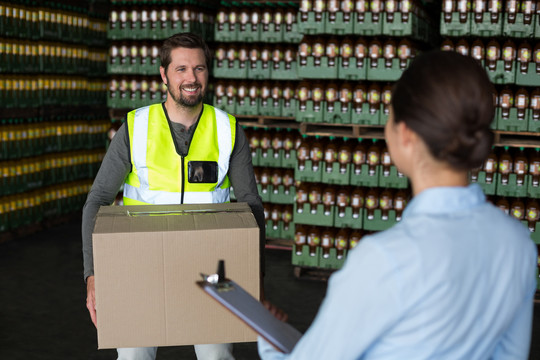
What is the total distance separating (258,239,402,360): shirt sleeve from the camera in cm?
115

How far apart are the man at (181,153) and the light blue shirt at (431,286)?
5.00ft

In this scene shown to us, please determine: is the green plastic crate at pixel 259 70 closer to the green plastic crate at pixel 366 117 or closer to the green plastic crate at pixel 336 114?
the green plastic crate at pixel 336 114

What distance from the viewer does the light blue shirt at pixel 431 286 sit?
45.6 inches

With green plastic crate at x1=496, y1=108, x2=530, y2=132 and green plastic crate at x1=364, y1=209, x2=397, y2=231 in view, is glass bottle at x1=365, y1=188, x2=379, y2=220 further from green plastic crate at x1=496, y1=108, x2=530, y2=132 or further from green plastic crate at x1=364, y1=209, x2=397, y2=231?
green plastic crate at x1=496, y1=108, x2=530, y2=132

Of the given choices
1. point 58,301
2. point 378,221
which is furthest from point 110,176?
point 378,221

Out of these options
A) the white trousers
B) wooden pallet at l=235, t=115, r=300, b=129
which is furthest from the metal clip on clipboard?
wooden pallet at l=235, t=115, r=300, b=129

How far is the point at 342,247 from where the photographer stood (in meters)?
6.25

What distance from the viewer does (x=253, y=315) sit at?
4.70 feet

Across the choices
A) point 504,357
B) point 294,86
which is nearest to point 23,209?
point 294,86

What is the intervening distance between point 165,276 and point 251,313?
19.8 inches

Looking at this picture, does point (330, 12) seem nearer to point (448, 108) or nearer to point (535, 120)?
point (535, 120)

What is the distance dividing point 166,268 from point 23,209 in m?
6.52

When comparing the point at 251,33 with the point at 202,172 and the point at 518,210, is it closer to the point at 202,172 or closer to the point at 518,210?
the point at 518,210

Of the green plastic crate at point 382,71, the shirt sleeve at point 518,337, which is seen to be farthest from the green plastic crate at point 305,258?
the shirt sleeve at point 518,337
